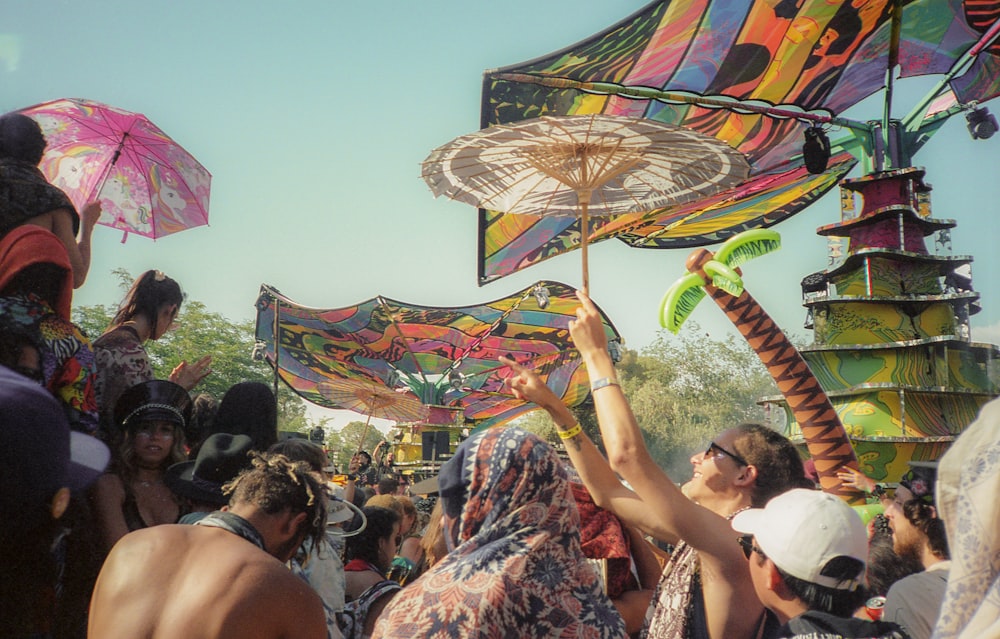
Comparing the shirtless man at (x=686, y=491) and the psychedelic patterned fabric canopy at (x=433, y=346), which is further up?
the psychedelic patterned fabric canopy at (x=433, y=346)

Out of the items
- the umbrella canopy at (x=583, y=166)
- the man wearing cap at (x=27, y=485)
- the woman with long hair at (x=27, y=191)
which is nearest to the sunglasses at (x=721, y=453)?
the umbrella canopy at (x=583, y=166)

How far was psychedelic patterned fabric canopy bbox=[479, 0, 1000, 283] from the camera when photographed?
247 inches

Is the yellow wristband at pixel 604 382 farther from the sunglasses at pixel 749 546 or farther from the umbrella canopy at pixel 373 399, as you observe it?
the umbrella canopy at pixel 373 399

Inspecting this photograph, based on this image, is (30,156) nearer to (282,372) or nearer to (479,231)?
(479,231)

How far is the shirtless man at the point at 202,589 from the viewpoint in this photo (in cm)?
222

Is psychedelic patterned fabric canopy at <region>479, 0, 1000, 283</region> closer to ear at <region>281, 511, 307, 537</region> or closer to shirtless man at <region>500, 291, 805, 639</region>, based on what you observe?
shirtless man at <region>500, 291, 805, 639</region>

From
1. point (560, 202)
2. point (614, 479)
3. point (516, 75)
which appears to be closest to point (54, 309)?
point (614, 479)

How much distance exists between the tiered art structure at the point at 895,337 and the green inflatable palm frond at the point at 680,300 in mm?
4412

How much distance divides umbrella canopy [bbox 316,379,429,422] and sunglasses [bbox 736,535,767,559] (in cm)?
1913

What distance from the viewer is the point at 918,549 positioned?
3543 millimetres

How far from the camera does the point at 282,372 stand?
89.6 ft

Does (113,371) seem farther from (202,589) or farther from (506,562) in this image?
(506,562)

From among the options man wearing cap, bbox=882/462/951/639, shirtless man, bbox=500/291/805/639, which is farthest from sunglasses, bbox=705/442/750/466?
man wearing cap, bbox=882/462/951/639

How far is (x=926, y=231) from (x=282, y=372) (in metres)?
22.4
